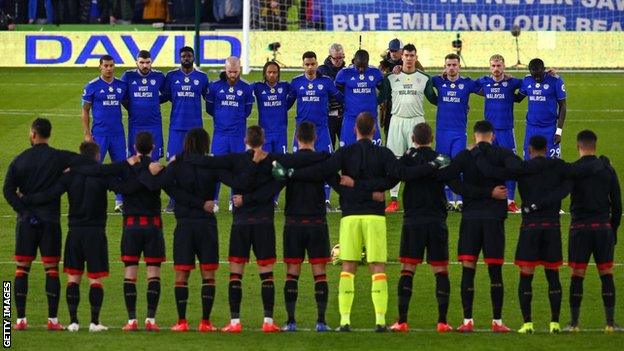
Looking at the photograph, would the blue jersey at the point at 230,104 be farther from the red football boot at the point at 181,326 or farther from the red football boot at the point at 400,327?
the red football boot at the point at 400,327

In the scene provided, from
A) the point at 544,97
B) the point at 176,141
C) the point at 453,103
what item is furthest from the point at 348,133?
the point at 544,97

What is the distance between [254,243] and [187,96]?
7.88 m

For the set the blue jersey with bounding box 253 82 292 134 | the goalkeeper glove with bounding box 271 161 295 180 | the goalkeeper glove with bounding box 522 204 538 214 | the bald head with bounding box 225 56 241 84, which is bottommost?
the goalkeeper glove with bounding box 522 204 538 214

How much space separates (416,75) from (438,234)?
7.69 meters

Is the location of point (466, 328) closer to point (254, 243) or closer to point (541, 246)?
point (541, 246)

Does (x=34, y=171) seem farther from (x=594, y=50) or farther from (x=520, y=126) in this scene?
(x=594, y=50)

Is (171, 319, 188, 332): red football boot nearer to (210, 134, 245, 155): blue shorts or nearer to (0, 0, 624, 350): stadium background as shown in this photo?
(0, 0, 624, 350): stadium background

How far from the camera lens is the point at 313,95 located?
22.9 meters

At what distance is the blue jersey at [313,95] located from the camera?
901 inches

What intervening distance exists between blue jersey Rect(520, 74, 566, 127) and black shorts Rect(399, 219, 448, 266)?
825 centimetres

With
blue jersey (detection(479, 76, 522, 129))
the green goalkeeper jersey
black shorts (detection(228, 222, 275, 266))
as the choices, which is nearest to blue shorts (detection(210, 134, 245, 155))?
the green goalkeeper jersey

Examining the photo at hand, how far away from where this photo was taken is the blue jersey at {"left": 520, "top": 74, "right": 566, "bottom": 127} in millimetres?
23266

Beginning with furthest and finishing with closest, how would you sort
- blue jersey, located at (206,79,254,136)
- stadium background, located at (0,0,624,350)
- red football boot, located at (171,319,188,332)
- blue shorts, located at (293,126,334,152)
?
blue shorts, located at (293,126,334,152) < blue jersey, located at (206,79,254,136) < red football boot, located at (171,319,188,332) < stadium background, located at (0,0,624,350)

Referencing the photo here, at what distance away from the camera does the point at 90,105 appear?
22859 millimetres
